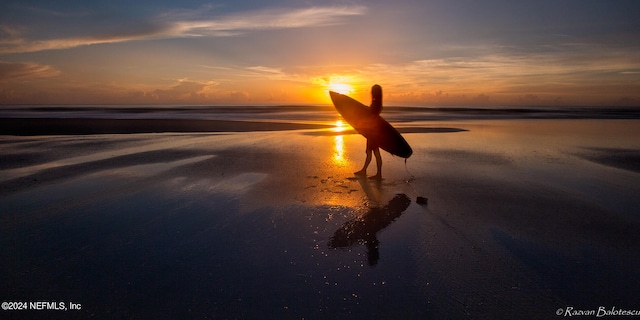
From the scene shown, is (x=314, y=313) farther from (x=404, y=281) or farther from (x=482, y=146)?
(x=482, y=146)

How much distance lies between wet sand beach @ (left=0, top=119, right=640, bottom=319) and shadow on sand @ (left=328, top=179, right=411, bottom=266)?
0.03 meters

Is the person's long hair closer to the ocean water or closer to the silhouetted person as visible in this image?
the silhouetted person

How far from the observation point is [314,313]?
9.27ft

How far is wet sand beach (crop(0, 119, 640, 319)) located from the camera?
3.04m

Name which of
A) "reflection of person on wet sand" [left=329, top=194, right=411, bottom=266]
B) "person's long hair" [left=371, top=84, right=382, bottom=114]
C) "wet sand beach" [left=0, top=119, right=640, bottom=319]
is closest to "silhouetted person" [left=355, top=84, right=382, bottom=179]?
"person's long hair" [left=371, top=84, right=382, bottom=114]

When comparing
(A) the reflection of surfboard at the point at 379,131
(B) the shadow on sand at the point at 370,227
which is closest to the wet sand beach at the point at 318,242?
(B) the shadow on sand at the point at 370,227

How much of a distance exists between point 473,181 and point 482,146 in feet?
21.9

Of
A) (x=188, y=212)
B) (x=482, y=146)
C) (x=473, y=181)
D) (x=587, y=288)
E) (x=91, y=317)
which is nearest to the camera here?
(x=91, y=317)

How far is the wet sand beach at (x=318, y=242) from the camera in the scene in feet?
9.96

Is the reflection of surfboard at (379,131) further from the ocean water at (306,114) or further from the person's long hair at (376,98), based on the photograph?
the ocean water at (306,114)

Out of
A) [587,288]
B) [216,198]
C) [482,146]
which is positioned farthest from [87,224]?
[482,146]

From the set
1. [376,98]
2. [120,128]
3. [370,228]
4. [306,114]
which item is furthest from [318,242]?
[306,114]

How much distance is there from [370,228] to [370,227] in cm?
4

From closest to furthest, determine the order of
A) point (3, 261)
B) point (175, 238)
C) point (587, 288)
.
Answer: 1. point (587, 288)
2. point (3, 261)
3. point (175, 238)
